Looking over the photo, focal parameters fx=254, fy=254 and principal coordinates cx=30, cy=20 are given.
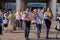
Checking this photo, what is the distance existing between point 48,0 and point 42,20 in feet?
105

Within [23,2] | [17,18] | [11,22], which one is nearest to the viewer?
[11,22]

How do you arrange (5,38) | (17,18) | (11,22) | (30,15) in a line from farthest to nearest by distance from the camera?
(17,18), (11,22), (5,38), (30,15)

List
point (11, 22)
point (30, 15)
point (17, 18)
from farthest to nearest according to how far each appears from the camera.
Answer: point (17, 18) → point (11, 22) → point (30, 15)

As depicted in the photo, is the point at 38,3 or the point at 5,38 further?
the point at 38,3

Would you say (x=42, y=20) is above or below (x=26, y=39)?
above

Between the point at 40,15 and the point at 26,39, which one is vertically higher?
the point at 40,15

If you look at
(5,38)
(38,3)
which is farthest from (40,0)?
(5,38)

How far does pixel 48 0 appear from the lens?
45875 mm

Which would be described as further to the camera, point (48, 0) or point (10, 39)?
point (48, 0)

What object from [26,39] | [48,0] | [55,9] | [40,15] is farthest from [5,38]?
[48,0]

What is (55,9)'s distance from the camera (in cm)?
4147

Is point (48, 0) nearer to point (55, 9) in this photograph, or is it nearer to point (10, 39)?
point (55, 9)

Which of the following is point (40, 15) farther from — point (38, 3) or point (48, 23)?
point (38, 3)

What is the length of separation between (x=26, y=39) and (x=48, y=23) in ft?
5.08
